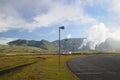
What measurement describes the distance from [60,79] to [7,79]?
6.84m

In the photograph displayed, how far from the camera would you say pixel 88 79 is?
1040 inches

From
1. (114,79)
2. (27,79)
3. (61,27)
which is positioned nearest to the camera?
(114,79)

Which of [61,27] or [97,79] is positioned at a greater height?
[61,27]

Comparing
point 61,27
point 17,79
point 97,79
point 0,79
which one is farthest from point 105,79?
point 61,27

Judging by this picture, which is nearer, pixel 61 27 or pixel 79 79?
pixel 79 79

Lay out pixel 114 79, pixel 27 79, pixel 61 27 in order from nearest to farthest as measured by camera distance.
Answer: pixel 114 79 → pixel 27 79 → pixel 61 27

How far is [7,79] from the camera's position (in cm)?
2716

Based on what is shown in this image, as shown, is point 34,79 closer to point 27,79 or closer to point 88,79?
point 27,79

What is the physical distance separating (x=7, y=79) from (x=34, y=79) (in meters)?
3.48

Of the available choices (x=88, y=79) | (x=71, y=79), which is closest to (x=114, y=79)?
(x=88, y=79)

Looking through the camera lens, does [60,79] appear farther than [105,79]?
Yes

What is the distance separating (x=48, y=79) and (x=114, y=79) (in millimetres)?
8486

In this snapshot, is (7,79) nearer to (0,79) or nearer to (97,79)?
(0,79)

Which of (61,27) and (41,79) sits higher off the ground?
(61,27)
